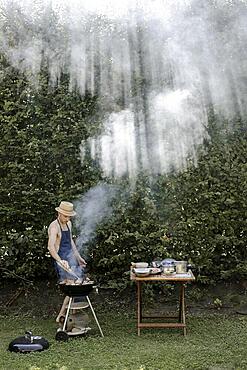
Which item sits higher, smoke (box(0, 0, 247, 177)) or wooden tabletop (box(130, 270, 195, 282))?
smoke (box(0, 0, 247, 177))

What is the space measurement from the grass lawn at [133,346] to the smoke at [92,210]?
2.98ft

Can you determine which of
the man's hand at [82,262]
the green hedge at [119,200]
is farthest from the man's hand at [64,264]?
the green hedge at [119,200]

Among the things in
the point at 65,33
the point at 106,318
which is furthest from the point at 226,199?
the point at 65,33

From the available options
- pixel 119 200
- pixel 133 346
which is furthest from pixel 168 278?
pixel 119 200

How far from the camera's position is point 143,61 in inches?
254

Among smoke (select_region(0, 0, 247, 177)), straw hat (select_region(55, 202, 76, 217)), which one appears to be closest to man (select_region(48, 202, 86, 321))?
straw hat (select_region(55, 202, 76, 217))

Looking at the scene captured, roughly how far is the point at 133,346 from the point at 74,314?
0.78 metres

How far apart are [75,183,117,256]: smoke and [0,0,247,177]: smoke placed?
8.9 inches

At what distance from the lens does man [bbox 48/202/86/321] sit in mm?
4996

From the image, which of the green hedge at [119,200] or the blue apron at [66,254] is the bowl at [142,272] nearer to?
the blue apron at [66,254]

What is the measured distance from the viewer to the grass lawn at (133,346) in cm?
411

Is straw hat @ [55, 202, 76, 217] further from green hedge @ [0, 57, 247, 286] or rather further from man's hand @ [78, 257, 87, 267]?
green hedge @ [0, 57, 247, 286]

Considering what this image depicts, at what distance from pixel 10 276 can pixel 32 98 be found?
81.8 inches

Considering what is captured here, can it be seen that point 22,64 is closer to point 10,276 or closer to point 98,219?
point 98,219
